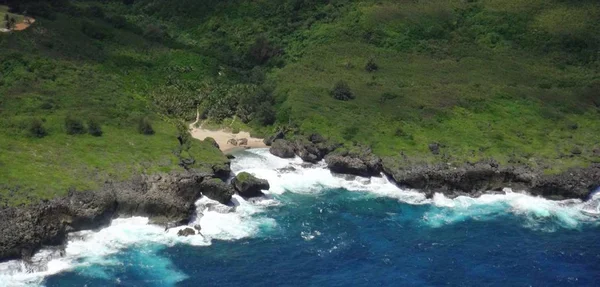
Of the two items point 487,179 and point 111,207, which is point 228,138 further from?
point 487,179

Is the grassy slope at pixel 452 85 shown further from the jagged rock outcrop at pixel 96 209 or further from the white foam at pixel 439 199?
the jagged rock outcrop at pixel 96 209

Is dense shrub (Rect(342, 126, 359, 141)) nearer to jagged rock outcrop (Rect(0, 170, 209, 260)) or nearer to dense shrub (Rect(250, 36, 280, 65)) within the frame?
jagged rock outcrop (Rect(0, 170, 209, 260))

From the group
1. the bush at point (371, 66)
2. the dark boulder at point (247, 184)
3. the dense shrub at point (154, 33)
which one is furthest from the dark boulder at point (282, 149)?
the dense shrub at point (154, 33)

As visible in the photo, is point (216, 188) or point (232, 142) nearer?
point (216, 188)

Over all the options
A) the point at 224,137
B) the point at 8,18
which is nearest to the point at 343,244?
the point at 224,137

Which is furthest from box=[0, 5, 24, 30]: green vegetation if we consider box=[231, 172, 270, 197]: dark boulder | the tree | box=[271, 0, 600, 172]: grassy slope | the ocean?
box=[231, 172, 270, 197]: dark boulder

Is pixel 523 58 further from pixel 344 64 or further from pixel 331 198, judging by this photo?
pixel 331 198

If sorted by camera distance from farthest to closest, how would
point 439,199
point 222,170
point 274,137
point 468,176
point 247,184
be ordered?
point 274,137, point 468,176, point 439,199, point 222,170, point 247,184
